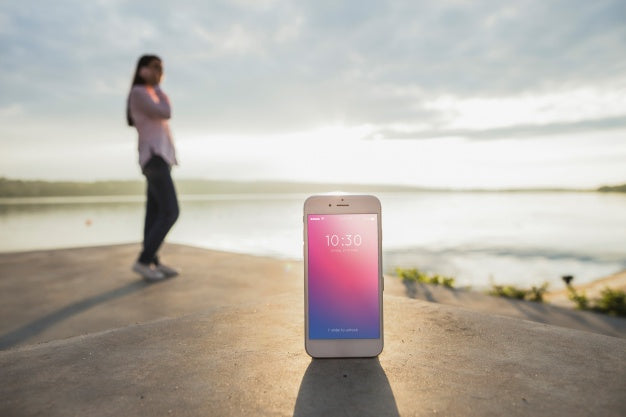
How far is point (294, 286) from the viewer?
5.11 m

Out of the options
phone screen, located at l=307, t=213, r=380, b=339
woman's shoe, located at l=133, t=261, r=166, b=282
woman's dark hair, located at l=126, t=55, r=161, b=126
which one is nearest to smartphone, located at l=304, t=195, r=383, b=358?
phone screen, located at l=307, t=213, r=380, b=339

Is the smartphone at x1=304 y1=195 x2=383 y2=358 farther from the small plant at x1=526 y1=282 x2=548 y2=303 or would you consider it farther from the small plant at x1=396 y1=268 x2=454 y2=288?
the small plant at x1=526 y1=282 x2=548 y2=303

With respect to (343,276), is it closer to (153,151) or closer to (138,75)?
(153,151)

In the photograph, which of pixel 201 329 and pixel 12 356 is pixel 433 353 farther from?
pixel 12 356

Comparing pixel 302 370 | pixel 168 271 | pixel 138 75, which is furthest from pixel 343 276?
pixel 138 75

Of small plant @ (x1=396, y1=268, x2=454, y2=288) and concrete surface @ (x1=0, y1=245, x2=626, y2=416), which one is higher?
concrete surface @ (x1=0, y1=245, x2=626, y2=416)

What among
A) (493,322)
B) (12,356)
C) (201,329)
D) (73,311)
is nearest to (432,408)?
(493,322)

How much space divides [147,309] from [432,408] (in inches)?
133

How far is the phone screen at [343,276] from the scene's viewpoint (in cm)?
216

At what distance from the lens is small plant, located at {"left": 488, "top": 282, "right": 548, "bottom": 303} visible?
307 inches

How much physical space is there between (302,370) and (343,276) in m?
0.51

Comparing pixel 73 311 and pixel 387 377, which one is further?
pixel 73 311

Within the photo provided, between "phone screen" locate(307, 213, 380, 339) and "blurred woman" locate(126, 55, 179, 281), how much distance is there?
143 inches

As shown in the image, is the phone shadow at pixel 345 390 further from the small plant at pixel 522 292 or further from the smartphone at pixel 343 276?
the small plant at pixel 522 292
